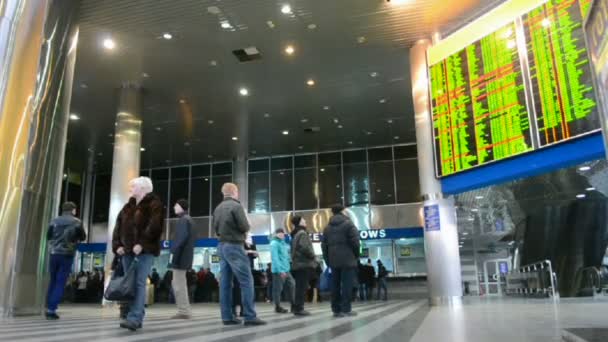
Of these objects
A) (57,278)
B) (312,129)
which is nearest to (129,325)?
(57,278)

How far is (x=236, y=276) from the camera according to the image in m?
5.15

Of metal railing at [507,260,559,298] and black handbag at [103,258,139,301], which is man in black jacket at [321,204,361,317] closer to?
black handbag at [103,258,139,301]

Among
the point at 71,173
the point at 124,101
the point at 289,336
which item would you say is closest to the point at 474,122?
the point at 289,336

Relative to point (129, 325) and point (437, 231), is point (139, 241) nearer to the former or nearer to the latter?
point (129, 325)

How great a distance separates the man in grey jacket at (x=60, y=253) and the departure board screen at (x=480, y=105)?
7.31 metres

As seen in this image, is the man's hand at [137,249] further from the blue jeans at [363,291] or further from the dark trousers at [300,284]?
the blue jeans at [363,291]

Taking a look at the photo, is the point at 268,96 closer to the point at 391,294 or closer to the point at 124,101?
the point at 124,101

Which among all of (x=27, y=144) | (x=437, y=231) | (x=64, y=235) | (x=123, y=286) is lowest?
(x=123, y=286)

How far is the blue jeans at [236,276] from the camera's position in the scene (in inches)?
199

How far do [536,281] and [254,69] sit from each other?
1073 centimetres

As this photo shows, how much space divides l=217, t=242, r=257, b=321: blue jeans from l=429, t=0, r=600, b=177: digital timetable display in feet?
19.5

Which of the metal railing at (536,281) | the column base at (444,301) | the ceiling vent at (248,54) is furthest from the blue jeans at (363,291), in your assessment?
the ceiling vent at (248,54)

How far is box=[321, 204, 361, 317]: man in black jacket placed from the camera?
252 inches

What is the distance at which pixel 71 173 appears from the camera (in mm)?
25375
